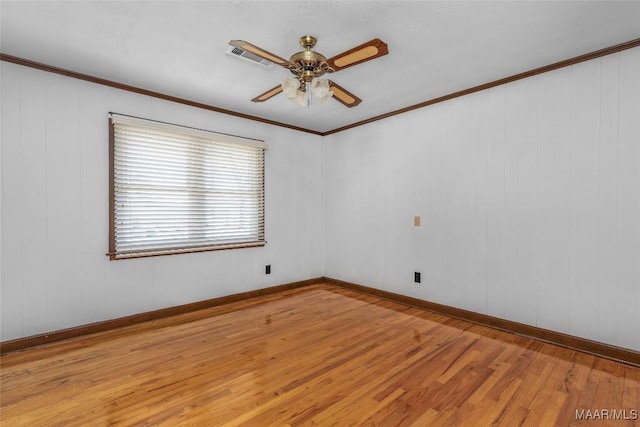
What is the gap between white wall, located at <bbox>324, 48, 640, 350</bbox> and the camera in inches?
98.7

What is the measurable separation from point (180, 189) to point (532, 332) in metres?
4.03

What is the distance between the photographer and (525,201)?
Result: 299cm

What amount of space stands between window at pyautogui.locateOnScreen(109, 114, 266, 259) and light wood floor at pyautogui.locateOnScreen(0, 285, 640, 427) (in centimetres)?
99

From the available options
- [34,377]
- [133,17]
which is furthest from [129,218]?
[133,17]

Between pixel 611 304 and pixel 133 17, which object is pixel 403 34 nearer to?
pixel 133 17

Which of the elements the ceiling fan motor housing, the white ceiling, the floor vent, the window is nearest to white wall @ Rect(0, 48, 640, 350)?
the window

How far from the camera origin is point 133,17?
213cm

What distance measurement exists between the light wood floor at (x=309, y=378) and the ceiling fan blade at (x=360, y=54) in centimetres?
219

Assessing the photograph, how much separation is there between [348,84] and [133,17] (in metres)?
1.94

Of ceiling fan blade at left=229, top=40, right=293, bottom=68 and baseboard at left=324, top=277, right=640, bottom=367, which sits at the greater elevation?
ceiling fan blade at left=229, top=40, right=293, bottom=68

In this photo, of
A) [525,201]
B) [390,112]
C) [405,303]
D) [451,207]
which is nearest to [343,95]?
[390,112]

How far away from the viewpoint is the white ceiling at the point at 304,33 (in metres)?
2.03

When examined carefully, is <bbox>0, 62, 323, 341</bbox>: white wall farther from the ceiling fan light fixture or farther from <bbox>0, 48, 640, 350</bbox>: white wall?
the ceiling fan light fixture

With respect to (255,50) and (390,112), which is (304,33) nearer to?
(255,50)
